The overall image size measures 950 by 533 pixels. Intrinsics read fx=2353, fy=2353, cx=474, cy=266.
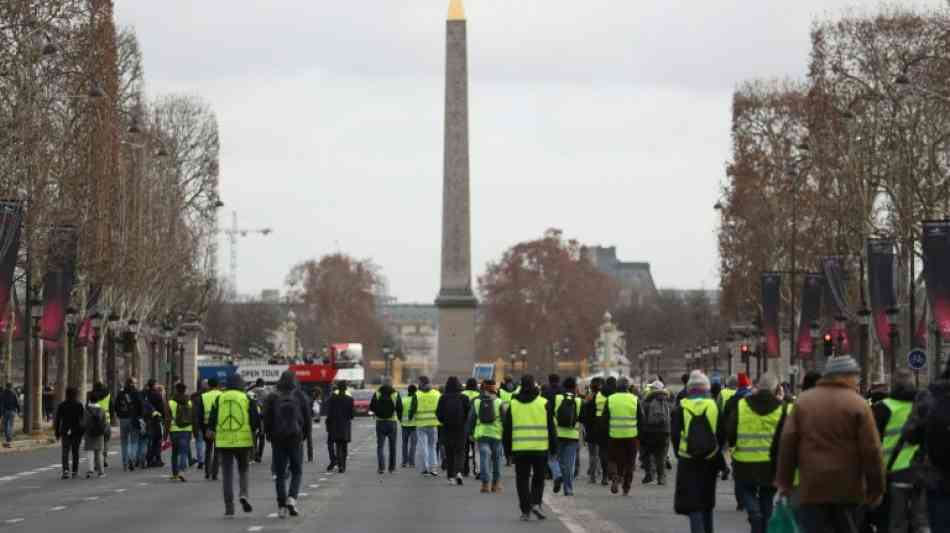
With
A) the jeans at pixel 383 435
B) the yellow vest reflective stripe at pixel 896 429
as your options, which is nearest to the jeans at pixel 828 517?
the yellow vest reflective stripe at pixel 896 429

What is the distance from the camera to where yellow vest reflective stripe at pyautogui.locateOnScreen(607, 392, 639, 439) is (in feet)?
108

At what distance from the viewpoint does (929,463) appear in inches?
600

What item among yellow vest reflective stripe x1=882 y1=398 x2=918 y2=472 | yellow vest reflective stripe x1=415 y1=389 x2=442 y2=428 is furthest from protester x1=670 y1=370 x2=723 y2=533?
yellow vest reflective stripe x1=415 y1=389 x2=442 y2=428

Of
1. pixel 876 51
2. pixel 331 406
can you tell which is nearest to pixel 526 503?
pixel 331 406

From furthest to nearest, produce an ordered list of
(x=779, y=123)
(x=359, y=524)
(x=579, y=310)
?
(x=579, y=310), (x=779, y=123), (x=359, y=524)

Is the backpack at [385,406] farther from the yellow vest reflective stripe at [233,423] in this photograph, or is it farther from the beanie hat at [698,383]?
the beanie hat at [698,383]

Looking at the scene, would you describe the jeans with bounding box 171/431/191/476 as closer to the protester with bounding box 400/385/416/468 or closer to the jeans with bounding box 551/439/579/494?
the protester with bounding box 400/385/416/468

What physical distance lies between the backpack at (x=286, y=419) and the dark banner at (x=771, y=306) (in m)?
51.0

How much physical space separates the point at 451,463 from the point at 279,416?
10774mm

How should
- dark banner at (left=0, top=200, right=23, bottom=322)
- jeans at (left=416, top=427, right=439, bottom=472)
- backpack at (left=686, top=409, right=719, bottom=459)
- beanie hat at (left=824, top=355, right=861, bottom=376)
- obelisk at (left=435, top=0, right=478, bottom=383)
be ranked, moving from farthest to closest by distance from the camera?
obelisk at (left=435, top=0, right=478, bottom=383) < dark banner at (left=0, top=200, right=23, bottom=322) < jeans at (left=416, top=427, right=439, bottom=472) < backpack at (left=686, top=409, right=719, bottom=459) < beanie hat at (left=824, top=355, right=861, bottom=376)

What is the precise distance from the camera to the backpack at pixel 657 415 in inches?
1355

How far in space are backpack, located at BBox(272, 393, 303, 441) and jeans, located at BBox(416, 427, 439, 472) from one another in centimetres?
1338

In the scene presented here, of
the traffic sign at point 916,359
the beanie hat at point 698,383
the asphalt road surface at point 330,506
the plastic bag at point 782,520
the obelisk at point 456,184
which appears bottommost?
the asphalt road surface at point 330,506

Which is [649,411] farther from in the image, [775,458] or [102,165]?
[102,165]
